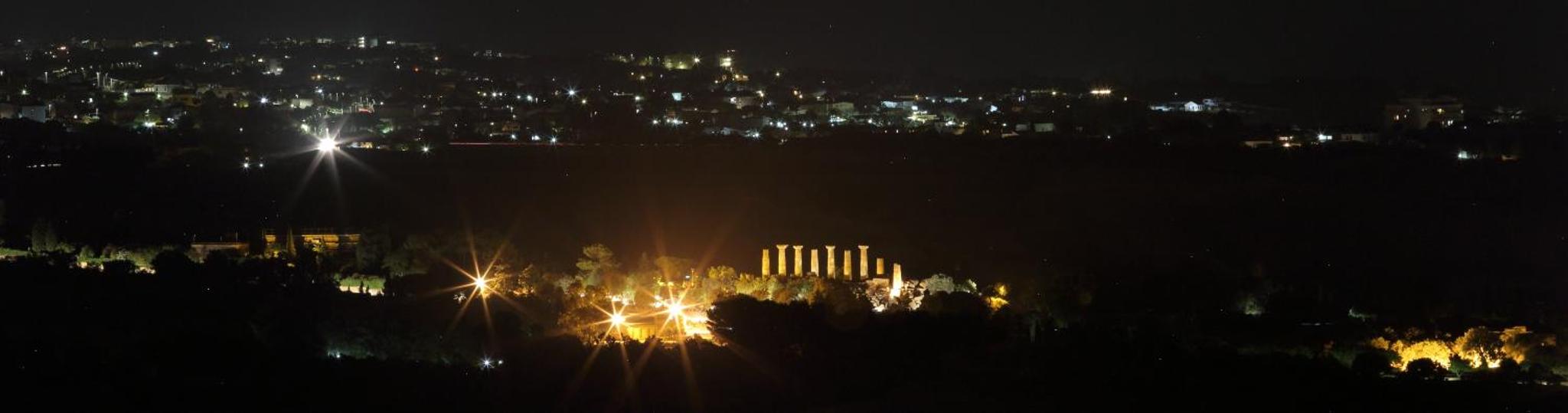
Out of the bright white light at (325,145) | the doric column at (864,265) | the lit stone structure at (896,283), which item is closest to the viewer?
the lit stone structure at (896,283)

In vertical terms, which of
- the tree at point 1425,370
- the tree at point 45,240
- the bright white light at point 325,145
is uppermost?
the bright white light at point 325,145

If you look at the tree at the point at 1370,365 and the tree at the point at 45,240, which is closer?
the tree at the point at 1370,365

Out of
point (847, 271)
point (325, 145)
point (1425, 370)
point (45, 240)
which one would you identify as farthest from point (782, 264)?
point (325, 145)

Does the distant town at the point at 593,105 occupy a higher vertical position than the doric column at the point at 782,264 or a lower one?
higher

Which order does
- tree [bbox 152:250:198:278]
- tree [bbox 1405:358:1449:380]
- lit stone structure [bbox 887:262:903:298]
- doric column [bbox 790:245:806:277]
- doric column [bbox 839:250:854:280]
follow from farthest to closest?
doric column [bbox 790:245:806:277], doric column [bbox 839:250:854:280], tree [bbox 152:250:198:278], lit stone structure [bbox 887:262:903:298], tree [bbox 1405:358:1449:380]

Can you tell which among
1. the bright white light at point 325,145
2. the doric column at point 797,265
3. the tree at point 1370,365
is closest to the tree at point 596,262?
the doric column at point 797,265

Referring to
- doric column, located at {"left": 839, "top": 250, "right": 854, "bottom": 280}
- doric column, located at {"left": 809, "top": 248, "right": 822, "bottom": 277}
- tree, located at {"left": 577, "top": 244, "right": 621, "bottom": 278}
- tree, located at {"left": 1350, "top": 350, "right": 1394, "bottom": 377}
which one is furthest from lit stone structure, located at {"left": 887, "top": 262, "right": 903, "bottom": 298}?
tree, located at {"left": 1350, "top": 350, "right": 1394, "bottom": 377}

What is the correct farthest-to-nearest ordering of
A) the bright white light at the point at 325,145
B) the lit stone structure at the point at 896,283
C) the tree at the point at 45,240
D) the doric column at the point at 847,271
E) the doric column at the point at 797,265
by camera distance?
the bright white light at the point at 325,145 → the tree at the point at 45,240 → the doric column at the point at 797,265 → the doric column at the point at 847,271 → the lit stone structure at the point at 896,283

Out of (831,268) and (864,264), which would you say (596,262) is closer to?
(831,268)

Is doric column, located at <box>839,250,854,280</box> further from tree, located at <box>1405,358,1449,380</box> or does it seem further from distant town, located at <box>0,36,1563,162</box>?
distant town, located at <box>0,36,1563,162</box>

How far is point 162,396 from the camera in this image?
10578mm

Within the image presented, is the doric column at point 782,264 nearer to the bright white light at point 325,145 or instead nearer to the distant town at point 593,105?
the distant town at point 593,105

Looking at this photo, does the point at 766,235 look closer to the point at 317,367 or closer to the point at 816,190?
the point at 816,190

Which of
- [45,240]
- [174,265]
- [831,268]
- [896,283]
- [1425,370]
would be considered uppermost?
[45,240]
